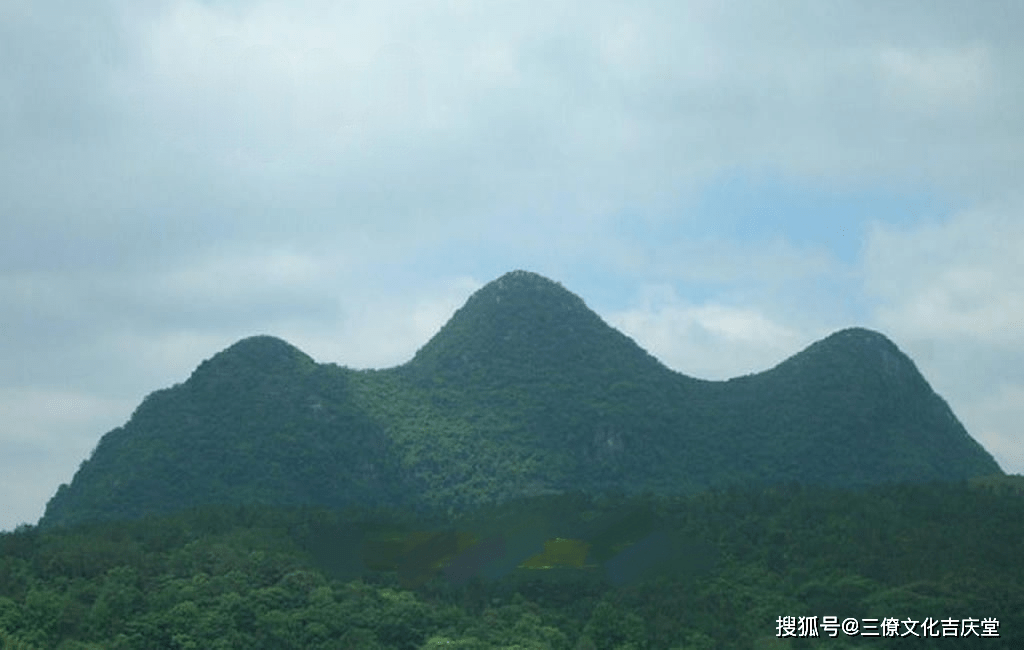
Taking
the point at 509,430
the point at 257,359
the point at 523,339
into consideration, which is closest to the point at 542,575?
the point at 509,430

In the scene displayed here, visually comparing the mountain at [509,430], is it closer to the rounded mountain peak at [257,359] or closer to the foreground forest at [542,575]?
the rounded mountain peak at [257,359]

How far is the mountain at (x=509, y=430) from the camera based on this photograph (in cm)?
10312

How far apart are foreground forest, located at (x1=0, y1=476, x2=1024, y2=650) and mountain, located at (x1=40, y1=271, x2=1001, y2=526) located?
893 inches

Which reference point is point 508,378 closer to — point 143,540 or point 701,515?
point 701,515

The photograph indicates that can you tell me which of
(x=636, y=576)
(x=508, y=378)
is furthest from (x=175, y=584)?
(x=508, y=378)

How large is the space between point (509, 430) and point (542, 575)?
4833 cm

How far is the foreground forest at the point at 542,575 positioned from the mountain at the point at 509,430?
74.4 feet

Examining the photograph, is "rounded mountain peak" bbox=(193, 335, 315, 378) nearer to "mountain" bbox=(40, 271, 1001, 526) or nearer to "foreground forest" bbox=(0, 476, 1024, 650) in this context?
"mountain" bbox=(40, 271, 1001, 526)

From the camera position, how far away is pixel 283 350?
119375mm

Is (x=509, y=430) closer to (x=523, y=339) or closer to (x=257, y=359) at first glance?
(x=523, y=339)

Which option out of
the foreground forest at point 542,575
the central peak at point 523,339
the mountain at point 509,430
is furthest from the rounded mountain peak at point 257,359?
the foreground forest at point 542,575

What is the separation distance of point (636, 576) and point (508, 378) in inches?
2331

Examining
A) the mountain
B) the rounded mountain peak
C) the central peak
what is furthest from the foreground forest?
the central peak

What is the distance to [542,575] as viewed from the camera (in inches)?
Result: 2689
